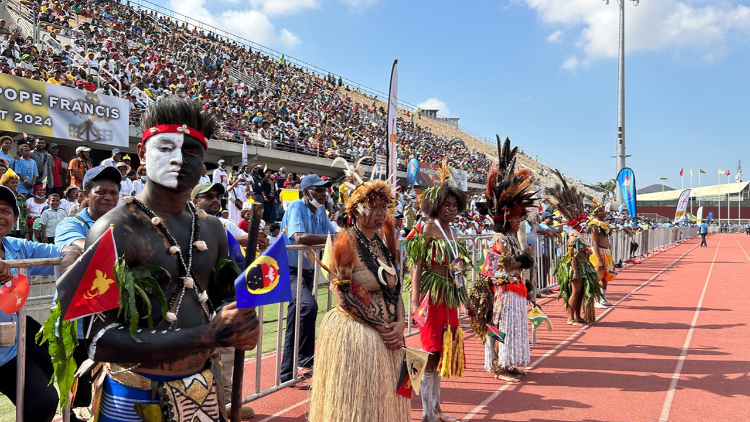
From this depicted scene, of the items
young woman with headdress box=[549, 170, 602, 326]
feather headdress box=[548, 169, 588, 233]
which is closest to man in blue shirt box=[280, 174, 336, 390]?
young woman with headdress box=[549, 170, 602, 326]

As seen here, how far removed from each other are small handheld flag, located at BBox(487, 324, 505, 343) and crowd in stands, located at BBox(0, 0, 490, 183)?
9717mm

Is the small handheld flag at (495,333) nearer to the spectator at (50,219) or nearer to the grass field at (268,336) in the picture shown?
the grass field at (268,336)

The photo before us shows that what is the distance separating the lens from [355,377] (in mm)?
3398

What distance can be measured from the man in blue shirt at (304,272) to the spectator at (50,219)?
5.24m

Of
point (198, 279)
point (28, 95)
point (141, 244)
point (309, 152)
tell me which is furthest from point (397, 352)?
point (309, 152)

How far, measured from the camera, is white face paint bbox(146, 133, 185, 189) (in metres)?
1.96

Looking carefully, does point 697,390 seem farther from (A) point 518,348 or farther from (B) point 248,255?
(B) point 248,255

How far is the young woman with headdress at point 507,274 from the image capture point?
5.70 metres

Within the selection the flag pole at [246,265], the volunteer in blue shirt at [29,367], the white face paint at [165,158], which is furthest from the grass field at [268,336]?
the white face paint at [165,158]

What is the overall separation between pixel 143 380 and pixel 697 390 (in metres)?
5.64

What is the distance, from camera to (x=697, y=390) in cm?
555

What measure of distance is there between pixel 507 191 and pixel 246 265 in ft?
13.8

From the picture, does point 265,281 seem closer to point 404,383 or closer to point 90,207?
point 404,383

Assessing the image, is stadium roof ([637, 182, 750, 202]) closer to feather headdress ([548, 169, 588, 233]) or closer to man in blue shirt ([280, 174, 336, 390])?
feather headdress ([548, 169, 588, 233])
